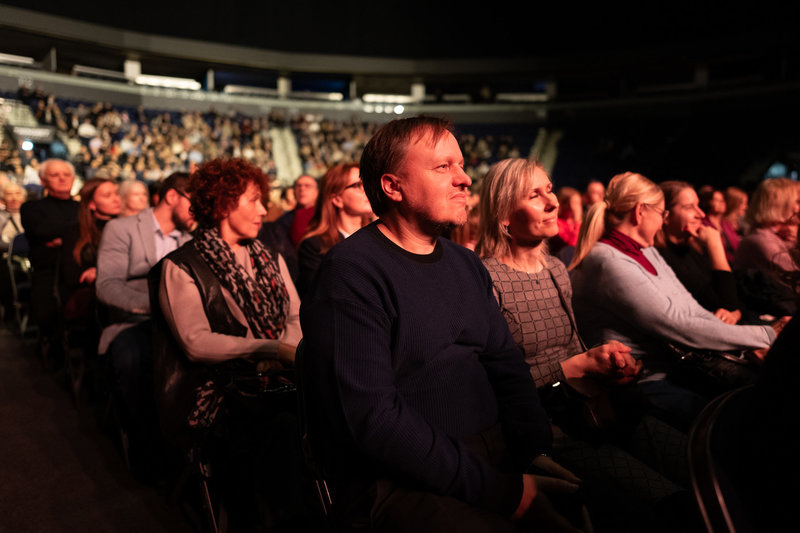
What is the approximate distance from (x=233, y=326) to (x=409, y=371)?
1113 millimetres

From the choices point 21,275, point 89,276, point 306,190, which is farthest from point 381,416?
Answer: point 21,275

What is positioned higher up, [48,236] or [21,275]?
[48,236]

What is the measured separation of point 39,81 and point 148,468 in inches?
651

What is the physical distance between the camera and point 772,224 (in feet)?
12.0

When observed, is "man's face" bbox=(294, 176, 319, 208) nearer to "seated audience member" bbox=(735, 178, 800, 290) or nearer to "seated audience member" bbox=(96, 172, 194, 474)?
"seated audience member" bbox=(96, 172, 194, 474)

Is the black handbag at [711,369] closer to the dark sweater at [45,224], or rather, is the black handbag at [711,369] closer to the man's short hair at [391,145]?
the man's short hair at [391,145]

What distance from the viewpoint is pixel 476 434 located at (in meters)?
1.33

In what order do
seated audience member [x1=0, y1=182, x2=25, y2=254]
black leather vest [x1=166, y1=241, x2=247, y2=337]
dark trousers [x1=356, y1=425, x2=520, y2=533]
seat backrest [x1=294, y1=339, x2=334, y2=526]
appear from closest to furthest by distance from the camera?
1. dark trousers [x1=356, y1=425, x2=520, y2=533]
2. seat backrest [x1=294, y1=339, x2=334, y2=526]
3. black leather vest [x1=166, y1=241, x2=247, y2=337]
4. seated audience member [x1=0, y1=182, x2=25, y2=254]

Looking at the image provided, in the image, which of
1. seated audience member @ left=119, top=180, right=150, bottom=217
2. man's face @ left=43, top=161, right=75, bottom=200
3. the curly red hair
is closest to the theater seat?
man's face @ left=43, top=161, right=75, bottom=200

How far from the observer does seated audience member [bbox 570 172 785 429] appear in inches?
84.8

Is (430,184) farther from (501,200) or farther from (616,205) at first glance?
(616,205)

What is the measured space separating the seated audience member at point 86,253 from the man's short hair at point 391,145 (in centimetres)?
261

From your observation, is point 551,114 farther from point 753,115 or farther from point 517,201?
point 517,201

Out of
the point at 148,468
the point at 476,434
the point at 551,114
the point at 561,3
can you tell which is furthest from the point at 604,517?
the point at 561,3
